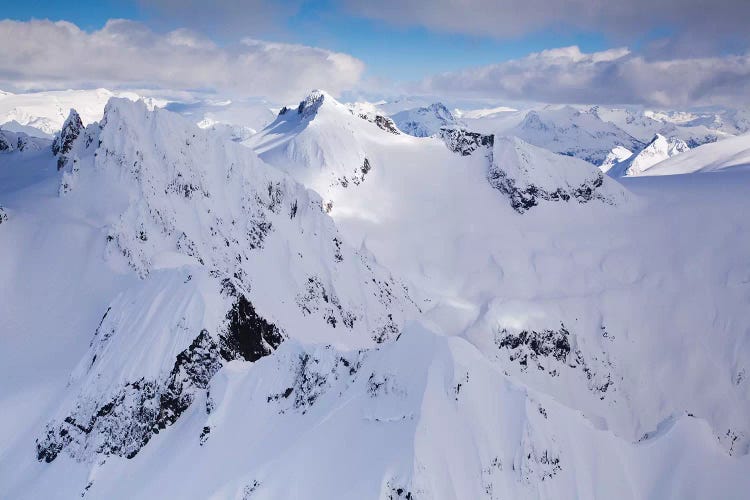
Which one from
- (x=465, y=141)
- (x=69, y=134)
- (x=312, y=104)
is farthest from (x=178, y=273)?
(x=312, y=104)

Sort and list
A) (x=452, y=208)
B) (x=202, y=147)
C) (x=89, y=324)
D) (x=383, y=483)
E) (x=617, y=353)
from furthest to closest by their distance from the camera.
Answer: (x=452, y=208) → (x=617, y=353) → (x=202, y=147) → (x=89, y=324) → (x=383, y=483)

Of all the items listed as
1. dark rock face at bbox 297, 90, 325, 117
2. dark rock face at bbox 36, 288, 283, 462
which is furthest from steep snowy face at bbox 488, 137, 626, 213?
dark rock face at bbox 36, 288, 283, 462

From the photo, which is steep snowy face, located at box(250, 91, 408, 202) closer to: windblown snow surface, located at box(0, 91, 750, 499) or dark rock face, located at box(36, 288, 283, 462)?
windblown snow surface, located at box(0, 91, 750, 499)

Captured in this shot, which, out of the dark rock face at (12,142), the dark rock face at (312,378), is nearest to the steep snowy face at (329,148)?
the dark rock face at (12,142)

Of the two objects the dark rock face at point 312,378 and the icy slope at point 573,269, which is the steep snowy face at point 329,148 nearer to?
the icy slope at point 573,269

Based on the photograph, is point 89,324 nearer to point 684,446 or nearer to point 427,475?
point 427,475

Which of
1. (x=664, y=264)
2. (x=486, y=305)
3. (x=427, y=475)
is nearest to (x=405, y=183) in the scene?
(x=486, y=305)
